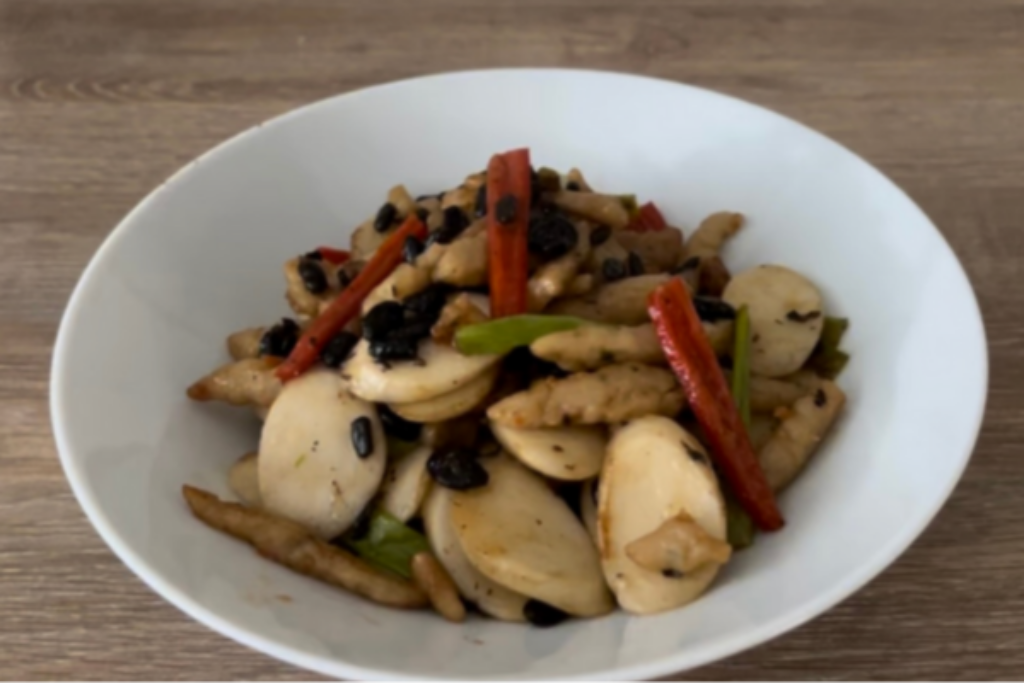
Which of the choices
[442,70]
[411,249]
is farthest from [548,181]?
[442,70]

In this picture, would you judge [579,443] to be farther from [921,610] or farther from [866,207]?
[866,207]

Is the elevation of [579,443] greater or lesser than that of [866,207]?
lesser

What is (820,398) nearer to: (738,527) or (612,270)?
(738,527)

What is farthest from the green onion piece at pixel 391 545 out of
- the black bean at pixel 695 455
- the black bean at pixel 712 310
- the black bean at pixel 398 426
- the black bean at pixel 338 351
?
the black bean at pixel 712 310

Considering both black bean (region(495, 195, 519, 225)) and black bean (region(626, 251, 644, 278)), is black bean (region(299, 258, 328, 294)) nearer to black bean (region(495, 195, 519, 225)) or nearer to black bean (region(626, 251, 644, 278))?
black bean (region(495, 195, 519, 225))

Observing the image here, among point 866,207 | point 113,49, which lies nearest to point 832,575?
point 866,207

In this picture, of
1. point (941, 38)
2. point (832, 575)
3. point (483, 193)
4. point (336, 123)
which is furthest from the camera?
point (941, 38)

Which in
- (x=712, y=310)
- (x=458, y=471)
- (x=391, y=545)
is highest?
(x=712, y=310)
